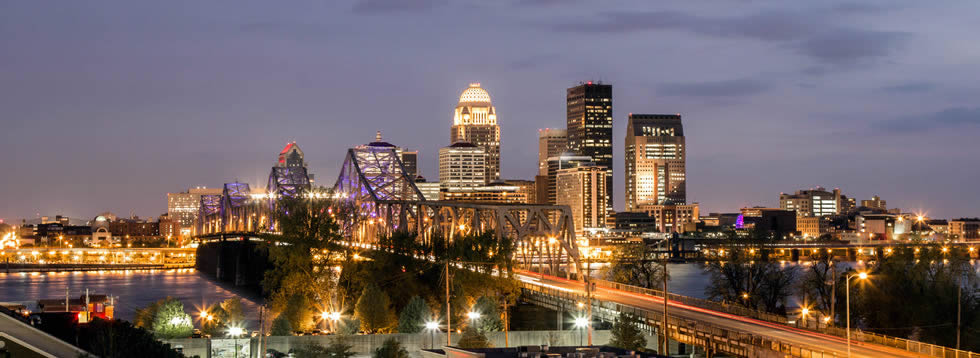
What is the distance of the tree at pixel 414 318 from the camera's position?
7575 centimetres

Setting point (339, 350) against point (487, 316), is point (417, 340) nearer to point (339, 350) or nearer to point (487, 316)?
point (487, 316)

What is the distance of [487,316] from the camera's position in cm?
7550

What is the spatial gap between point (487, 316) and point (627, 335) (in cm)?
1485

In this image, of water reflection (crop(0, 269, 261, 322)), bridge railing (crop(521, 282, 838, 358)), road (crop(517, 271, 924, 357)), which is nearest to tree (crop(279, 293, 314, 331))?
water reflection (crop(0, 269, 261, 322))

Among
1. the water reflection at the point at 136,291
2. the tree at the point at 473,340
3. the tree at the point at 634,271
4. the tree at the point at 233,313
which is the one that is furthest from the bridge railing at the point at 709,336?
the water reflection at the point at 136,291

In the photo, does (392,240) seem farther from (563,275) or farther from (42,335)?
(42,335)

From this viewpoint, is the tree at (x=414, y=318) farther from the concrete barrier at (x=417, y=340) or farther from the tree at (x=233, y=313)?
the tree at (x=233, y=313)

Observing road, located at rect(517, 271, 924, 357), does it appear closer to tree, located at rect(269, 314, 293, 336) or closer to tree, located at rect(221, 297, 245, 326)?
tree, located at rect(269, 314, 293, 336)

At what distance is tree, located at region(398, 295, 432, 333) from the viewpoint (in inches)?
2982

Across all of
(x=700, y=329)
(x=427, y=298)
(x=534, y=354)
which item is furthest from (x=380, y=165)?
(x=534, y=354)

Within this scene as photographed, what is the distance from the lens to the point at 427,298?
94188 millimetres

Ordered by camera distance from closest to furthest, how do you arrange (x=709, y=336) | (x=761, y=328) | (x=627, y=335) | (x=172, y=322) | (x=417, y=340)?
(x=709, y=336), (x=627, y=335), (x=761, y=328), (x=417, y=340), (x=172, y=322)

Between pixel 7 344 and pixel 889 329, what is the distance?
6630cm

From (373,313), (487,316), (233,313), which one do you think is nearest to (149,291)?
(233,313)
